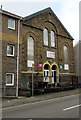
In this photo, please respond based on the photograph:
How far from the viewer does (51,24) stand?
23922 millimetres

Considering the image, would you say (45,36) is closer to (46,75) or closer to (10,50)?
(46,75)

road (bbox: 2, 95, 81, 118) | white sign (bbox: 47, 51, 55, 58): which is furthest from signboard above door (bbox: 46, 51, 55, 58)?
road (bbox: 2, 95, 81, 118)

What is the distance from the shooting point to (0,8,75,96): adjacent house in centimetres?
1753

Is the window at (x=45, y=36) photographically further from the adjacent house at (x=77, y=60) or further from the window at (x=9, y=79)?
the adjacent house at (x=77, y=60)

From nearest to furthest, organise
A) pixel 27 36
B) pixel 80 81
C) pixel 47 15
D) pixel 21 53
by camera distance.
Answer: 1. pixel 21 53
2. pixel 27 36
3. pixel 47 15
4. pixel 80 81

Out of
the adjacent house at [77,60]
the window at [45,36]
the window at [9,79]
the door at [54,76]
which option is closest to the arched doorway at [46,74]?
the door at [54,76]

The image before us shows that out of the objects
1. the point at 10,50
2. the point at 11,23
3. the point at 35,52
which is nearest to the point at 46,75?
the point at 35,52

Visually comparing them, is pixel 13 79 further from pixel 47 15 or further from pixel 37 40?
pixel 47 15

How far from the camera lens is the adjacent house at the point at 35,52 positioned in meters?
17.5

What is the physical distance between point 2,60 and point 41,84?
18.1 feet

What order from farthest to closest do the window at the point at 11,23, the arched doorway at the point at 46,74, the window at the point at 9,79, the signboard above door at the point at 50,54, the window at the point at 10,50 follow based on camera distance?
the signboard above door at the point at 50,54, the arched doorway at the point at 46,74, the window at the point at 11,23, the window at the point at 10,50, the window at the point at 9,79

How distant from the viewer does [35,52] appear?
Answer: 21.0 m

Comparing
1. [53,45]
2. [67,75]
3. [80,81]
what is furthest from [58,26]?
[80,81]

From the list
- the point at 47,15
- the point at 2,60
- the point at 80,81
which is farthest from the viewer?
the point at 80,81
